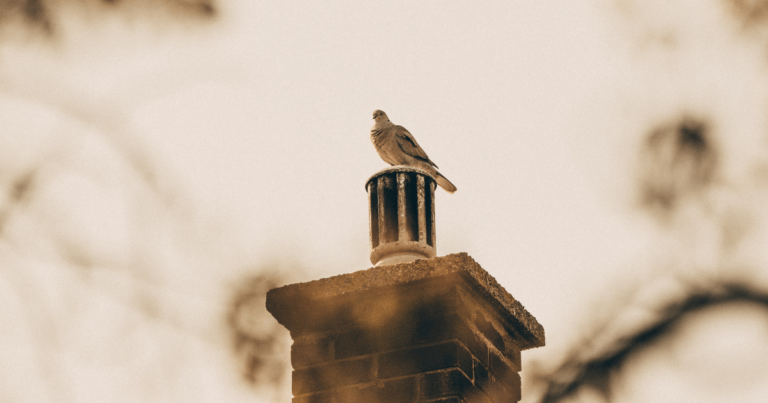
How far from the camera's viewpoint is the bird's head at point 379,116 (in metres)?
4.66

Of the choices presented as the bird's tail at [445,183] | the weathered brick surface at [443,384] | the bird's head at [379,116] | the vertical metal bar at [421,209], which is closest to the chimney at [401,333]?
the weathered brick surface at [443,384]

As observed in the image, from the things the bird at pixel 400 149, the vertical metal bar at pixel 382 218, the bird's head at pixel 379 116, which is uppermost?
the bird's head at pixel 379 116

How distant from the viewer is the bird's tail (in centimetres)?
454

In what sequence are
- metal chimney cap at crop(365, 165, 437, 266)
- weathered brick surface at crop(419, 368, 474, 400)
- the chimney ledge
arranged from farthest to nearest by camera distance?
metal chimney cap at crop(365, 165, 437, 266) → the chimney ledge → weathered brick surface at crop(419, 368, 474, 400)

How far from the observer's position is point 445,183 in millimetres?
4547

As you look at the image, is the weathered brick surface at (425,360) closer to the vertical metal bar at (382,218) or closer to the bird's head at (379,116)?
the vertical metal bar at (382,218)

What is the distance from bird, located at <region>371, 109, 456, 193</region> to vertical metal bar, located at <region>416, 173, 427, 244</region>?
177mm

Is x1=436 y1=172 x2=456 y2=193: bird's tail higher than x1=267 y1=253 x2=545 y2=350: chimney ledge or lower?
higher

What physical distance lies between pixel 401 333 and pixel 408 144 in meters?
0.99

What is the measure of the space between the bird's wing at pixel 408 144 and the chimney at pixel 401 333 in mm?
624

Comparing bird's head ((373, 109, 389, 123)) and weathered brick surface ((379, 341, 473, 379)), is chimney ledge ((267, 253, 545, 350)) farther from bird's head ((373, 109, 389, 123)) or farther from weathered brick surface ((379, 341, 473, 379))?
bird's head ((373, 109, 389, 123))

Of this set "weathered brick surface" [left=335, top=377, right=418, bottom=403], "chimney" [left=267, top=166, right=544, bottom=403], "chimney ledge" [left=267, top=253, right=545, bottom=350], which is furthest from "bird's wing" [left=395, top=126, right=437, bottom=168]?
"weathered brick surface" [left=335, top=377, right=418, bottom=403]

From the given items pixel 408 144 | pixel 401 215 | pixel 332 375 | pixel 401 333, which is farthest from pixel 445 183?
pixel 332 375

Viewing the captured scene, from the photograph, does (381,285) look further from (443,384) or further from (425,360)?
(443,384)
